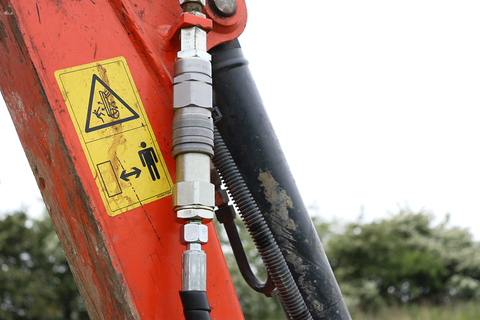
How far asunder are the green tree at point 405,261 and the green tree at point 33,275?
26.2ft

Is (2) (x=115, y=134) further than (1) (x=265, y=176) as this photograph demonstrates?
No

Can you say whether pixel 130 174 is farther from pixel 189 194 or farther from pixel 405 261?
pixel 405 261

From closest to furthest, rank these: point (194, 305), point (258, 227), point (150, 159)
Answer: point (194, 305), point (150, 159), point (258, 227)

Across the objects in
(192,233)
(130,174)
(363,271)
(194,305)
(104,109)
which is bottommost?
(194,305)

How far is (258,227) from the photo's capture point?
1.17 metres

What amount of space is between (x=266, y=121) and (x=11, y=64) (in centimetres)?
70

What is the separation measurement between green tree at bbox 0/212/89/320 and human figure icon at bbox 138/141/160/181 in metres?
10.4

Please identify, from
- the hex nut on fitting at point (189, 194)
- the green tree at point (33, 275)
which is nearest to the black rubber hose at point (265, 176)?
the hex nut on fitting at point (189, 194)

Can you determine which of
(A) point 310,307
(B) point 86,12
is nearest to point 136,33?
(B) point 86,12

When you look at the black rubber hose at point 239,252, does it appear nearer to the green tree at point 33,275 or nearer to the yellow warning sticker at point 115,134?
the yellow warning sticker at point 115,134

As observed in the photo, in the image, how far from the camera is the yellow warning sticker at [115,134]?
0.92 meters

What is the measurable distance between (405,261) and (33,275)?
10.7 m

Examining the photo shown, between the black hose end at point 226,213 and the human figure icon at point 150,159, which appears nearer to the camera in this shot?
the human figure icon at point 150,159

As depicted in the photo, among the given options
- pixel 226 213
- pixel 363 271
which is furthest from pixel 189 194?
pixel 363 271
